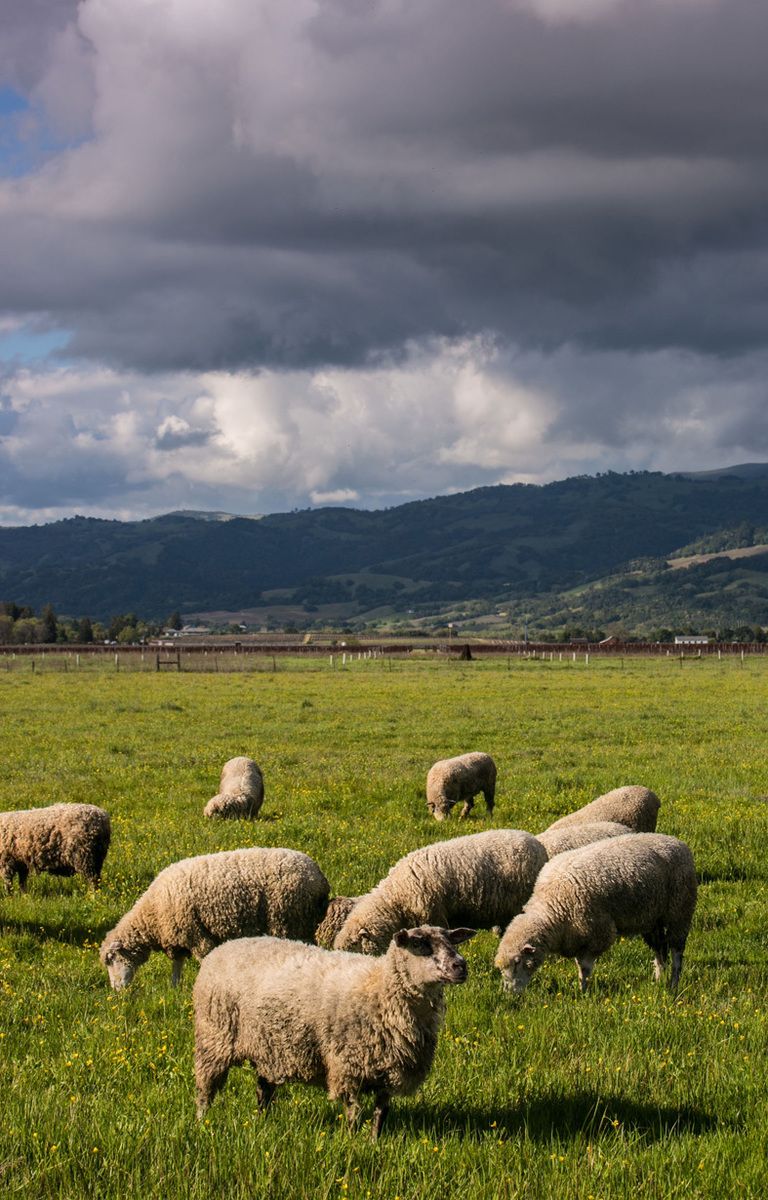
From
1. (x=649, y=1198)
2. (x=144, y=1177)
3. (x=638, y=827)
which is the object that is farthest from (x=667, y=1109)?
(x=638, y=827)

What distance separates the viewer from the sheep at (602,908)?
9.93 meters

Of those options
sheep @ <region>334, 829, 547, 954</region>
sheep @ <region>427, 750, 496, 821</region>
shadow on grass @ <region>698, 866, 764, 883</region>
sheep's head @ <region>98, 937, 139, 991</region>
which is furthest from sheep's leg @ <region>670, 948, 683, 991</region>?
sheep @ <region>427, 750, 496, 821</region>

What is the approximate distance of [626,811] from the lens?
50.7ft

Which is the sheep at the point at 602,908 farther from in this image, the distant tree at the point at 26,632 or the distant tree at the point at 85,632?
the distant tree at the point at 85,632

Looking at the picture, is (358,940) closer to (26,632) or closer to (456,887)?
(456,887)

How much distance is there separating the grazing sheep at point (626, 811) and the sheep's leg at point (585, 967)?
15.7 feet

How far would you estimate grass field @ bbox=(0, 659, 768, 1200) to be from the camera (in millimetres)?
5891

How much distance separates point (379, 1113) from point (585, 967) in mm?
4205

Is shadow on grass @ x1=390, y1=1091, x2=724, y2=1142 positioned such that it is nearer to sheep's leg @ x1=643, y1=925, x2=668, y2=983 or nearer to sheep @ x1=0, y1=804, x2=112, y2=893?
sheep's leg @ x1=643, y1=925, x2=668, y2=983

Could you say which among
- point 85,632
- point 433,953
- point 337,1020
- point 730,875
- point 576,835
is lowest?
point 85,632

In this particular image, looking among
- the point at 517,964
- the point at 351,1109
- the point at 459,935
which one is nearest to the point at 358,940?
the point at 517,964

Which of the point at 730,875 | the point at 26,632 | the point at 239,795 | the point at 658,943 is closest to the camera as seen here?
the point at 658,943

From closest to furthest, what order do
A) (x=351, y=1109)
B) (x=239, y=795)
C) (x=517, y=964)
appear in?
(x=351, y=1109) < (x=517, y=964) < (x=239, y=795)

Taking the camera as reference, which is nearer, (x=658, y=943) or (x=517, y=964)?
(x=517, y=964)
